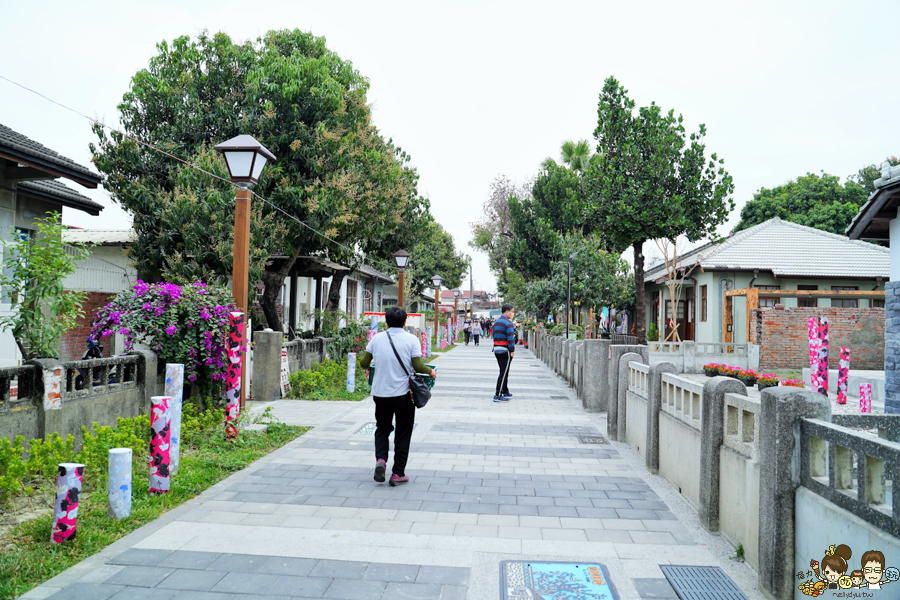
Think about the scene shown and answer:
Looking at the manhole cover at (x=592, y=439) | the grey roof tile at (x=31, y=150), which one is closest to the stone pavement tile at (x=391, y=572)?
the manhole cover at (x=592, y=439)

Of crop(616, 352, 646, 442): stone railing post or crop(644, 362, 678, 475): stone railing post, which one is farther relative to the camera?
crop(616, 352, 646, 442): stone railing post

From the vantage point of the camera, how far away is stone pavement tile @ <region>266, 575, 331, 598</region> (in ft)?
12.1

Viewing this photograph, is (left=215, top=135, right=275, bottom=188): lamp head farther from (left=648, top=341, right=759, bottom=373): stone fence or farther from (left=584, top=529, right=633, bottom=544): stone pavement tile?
(left=648, top=341, right=759, bottom=373): stone fence

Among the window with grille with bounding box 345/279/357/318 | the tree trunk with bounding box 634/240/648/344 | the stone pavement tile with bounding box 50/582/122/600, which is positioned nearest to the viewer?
the stone pavement tile with bounding box 50/582/122/600

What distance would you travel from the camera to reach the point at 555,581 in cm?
394

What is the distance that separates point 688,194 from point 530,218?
16.7 m

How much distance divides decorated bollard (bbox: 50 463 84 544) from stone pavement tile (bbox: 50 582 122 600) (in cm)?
64

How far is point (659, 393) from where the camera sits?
6.85 metres

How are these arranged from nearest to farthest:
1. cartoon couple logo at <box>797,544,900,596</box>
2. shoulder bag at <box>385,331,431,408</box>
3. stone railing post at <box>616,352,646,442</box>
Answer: cartoon couple logo at <box>797,544,900,596</box> → shoulder bag at <box>385,331,431,408</box> → stone railing post at <box>616,352,646,442</box>

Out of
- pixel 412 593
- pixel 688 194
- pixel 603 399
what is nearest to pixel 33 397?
pixel 412 593

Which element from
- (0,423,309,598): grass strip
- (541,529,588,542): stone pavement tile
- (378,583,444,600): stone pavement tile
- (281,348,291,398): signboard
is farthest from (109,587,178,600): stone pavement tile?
(281,348,291,398): signboard

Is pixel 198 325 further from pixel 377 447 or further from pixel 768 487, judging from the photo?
pixel 768 487

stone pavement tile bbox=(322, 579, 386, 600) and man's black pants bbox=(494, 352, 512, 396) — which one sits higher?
man's black pants bbox=(494, 352, 512, 396)

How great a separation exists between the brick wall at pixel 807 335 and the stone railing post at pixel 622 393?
15.2 metres
